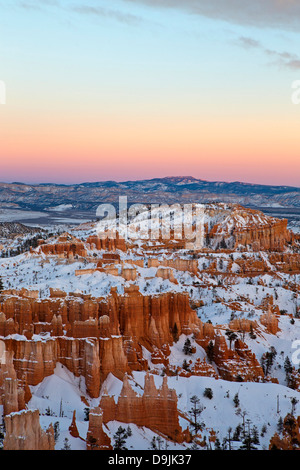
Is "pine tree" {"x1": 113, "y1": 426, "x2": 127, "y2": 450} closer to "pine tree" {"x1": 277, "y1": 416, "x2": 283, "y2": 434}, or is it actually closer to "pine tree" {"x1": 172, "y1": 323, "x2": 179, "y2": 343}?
"pine tree" {"x1": 277, "y1": 416, "x2": 283, "y2": 434}

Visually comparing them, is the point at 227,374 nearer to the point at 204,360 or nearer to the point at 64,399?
the point at 204,360

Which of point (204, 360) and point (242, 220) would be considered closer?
point (204, 360)

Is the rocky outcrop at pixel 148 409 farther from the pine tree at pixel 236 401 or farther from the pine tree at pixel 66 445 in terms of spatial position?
the pine tree at pixel 236 401

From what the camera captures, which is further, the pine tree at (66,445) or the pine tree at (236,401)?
the pine tree at (236,401)

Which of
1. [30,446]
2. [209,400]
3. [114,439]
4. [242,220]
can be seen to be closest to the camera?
[30,446]

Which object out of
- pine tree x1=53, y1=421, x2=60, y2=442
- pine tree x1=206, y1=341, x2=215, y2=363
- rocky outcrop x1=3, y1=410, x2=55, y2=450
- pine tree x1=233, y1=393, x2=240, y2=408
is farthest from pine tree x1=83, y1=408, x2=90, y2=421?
pine tree x1=206, y1=341, x2=215, y2=363

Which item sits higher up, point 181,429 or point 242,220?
point 242,220

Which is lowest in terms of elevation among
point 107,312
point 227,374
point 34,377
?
point 227,374

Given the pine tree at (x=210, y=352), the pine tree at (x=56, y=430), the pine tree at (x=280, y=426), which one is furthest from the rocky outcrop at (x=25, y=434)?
the pine tree at (x=210, y=352)
